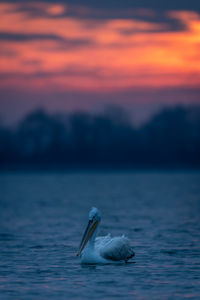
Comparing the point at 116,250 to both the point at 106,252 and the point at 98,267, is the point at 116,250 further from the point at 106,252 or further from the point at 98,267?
the point at 98,267

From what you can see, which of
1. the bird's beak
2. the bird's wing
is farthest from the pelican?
the bird's beak

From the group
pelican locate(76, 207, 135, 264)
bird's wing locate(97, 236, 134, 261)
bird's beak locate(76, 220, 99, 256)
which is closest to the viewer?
pelican locate(76, 207, 135, 264)

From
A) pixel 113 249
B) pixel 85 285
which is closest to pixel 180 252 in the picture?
pixel 113 249

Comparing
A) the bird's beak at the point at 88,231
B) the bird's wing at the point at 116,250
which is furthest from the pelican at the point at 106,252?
the bird's beak at the point at 88,231

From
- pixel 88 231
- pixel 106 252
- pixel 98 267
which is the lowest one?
pixel 98 267

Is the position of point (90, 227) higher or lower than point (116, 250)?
higher

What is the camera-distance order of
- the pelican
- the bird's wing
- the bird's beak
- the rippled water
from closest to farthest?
the rippled water
the pelican
the bird's wing
the bird's beak

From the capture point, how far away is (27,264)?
41.0ft

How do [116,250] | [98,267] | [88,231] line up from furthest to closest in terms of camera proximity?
[88,231]
[116,250]
[98,267]

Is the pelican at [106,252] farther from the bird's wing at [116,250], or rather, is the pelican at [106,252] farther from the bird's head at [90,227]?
the bird's head at [90,227]

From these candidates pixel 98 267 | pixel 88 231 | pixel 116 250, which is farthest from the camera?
pixel 88 231

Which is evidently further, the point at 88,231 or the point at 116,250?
the point at 88,231

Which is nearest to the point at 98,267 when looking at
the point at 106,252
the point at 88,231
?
the point at 106,252

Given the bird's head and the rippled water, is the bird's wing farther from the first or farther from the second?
the bird's head
